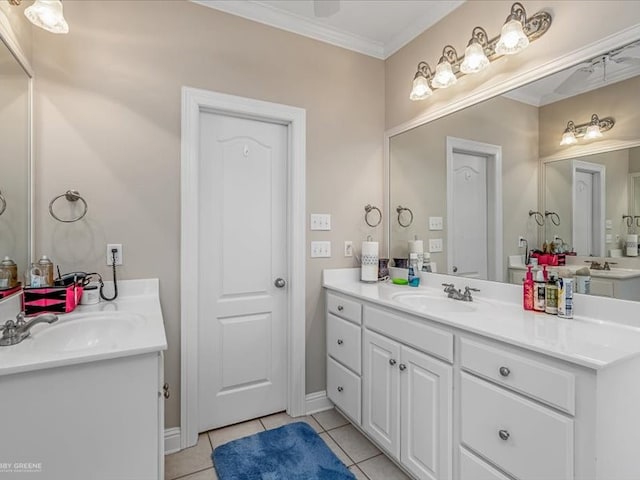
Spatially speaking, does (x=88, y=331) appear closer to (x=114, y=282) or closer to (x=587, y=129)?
(x=114, y=282)

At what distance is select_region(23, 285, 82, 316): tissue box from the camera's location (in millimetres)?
1433

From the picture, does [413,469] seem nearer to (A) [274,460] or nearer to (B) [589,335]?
(A) [274,460]

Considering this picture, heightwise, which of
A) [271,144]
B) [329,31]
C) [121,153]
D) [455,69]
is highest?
[329,31]

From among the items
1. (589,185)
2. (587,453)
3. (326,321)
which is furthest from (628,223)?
(326,321)

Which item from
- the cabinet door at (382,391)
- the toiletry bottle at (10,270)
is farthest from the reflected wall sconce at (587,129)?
the toiletry bottle at (10,270)

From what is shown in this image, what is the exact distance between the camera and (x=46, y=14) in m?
1.36

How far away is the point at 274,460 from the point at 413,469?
730 millimetres

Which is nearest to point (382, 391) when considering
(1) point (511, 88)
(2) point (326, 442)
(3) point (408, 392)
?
(3) point (408, 392)

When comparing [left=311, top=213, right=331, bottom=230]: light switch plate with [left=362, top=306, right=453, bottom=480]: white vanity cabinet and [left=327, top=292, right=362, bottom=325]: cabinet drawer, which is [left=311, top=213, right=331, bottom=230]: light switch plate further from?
[left=362, top=306, right=453, bottom=480]: white vanity cabinet

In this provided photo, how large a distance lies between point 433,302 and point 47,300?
1.93 metres

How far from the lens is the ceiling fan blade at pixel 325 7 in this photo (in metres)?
2.08

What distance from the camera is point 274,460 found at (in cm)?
179

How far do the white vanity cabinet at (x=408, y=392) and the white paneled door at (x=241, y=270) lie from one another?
27.2 inches

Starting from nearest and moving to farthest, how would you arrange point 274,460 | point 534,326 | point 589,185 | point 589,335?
point 589,335, point 534,326, point 589,185, point 274,460
